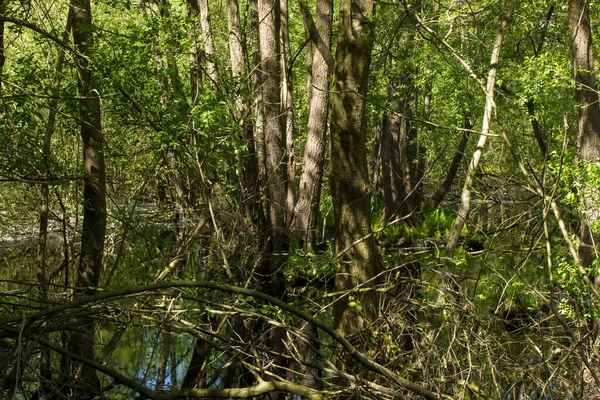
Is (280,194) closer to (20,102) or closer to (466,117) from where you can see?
(20,102)

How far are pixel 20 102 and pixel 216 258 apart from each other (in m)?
3.23

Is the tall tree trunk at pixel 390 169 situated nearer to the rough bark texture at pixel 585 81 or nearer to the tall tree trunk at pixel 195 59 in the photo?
the rough bark texture at pixel 585 81

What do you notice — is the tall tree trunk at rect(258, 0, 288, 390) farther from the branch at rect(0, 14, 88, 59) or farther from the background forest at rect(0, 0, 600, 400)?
the branch at rect(0, 14, 88, 59)

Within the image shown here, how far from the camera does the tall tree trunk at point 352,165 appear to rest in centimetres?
742

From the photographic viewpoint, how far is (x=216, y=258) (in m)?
9.43

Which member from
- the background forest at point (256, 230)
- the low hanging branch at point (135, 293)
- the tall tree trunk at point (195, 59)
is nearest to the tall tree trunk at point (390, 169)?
the background forest at point (256, 230)


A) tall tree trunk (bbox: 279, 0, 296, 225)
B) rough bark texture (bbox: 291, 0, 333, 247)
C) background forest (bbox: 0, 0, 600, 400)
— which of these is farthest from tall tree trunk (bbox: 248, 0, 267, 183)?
rough bark texture (bbox: 291, 0, 333, 247)

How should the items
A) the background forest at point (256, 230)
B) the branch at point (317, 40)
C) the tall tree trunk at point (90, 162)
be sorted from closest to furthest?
the background forest at point (256, 230) → the branch at point (317, 40) → the tall tree trunk at point (90, 162)

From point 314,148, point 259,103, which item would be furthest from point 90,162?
point 314,148

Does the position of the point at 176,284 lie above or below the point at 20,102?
below

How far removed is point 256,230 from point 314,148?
179cm

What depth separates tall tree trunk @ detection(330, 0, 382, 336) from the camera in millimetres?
7418

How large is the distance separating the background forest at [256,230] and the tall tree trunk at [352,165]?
0.07 feet

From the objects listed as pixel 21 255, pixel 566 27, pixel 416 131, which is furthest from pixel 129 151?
pixel 416 131
